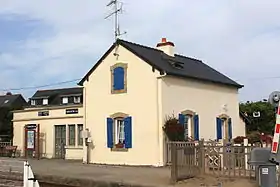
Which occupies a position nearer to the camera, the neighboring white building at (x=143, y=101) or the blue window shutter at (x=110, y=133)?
the neighboring white building at (x=143, y=101)

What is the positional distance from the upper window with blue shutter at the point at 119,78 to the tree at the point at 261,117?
13.0m

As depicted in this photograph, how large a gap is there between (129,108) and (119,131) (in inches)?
58.5

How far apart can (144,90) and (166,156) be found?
341 cm

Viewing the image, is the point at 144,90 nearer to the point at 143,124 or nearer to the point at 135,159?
the point at 143,124

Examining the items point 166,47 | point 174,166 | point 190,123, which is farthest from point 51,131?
point 174,166

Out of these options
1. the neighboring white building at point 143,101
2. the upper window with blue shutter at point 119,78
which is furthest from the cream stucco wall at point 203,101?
the upper window with blue shutter at point 119,78

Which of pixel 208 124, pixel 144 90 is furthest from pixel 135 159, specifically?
pixel 208 124

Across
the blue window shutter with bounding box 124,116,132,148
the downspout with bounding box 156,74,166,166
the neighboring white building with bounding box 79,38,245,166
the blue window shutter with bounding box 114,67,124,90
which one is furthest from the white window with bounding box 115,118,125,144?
the downspout with bounding box 156,74,166,166

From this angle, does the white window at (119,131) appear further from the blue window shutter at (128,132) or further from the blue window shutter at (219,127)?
the blue window shutter at (219,127)

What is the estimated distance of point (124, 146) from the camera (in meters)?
24.0

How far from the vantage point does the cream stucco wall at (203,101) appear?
23484 mm

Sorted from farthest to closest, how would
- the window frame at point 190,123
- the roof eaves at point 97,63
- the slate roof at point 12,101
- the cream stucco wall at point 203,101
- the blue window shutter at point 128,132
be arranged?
the slate roof at point 12,101 → the roof eaves at point 97,63 → the window frame at point 190,123 → the blue window shutter at point 128,132 → the cream stucco wall at point 203,101

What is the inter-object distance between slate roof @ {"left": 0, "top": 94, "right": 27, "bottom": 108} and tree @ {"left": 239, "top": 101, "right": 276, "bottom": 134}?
22.4 m

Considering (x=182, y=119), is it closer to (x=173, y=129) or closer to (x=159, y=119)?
(x=159, y=119)
